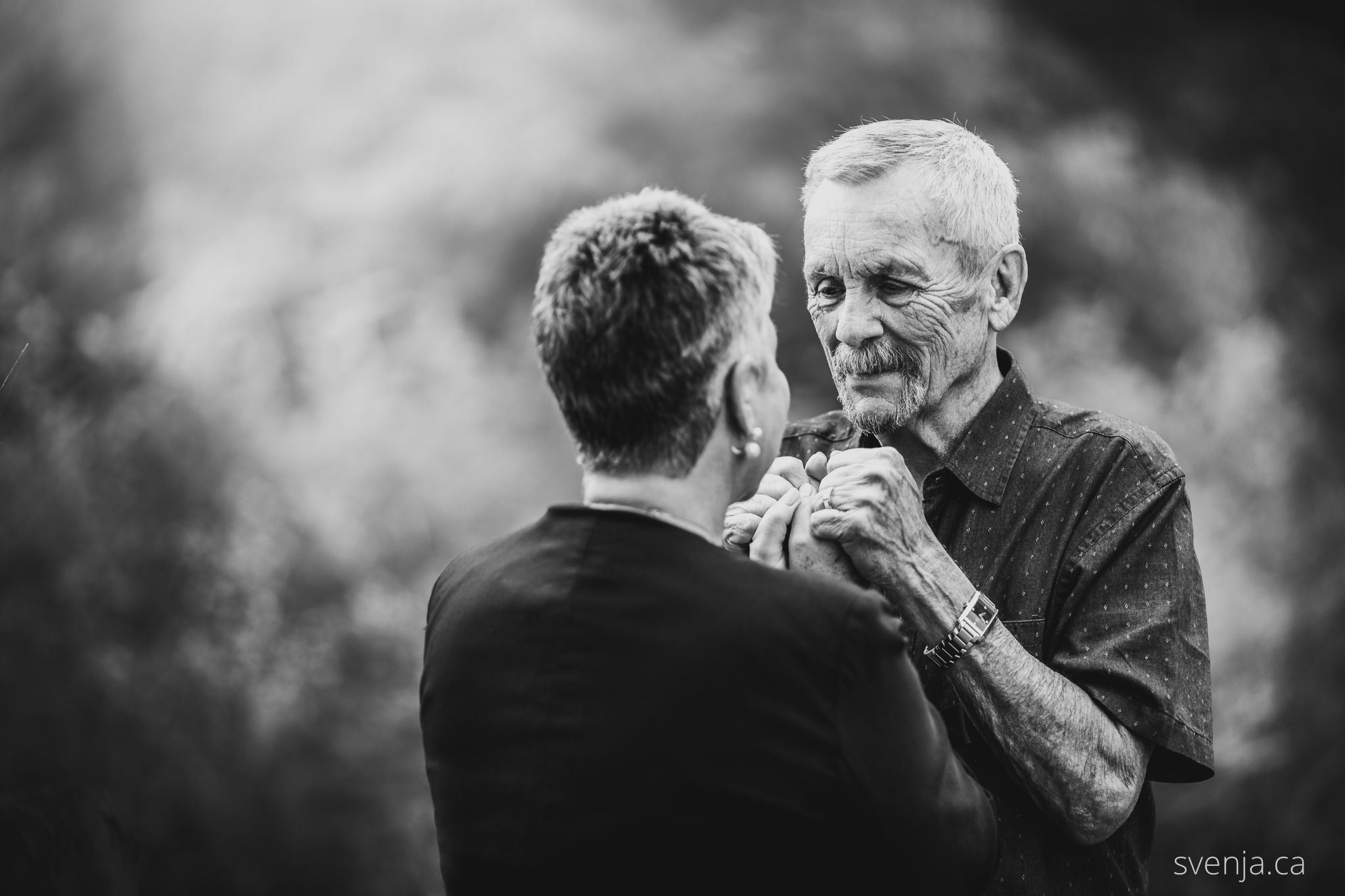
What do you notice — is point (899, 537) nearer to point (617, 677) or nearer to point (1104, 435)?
point (1104, 435)

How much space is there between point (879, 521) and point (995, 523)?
329mm

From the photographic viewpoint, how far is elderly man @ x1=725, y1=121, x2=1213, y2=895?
1795mm

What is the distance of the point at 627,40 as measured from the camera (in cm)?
476

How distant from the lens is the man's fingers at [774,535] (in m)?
1.91

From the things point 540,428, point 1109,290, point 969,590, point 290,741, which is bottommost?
point 969,590

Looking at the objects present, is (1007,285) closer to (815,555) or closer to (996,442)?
(996,442)

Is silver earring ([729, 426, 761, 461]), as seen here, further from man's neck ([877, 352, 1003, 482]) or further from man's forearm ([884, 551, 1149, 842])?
man's neck ([877, 352, 1003, 482])

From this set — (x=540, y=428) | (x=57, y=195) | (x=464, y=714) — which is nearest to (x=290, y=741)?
(x=540, y=428)

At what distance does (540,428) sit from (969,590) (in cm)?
313

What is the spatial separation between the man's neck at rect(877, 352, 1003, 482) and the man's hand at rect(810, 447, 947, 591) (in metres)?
0.30

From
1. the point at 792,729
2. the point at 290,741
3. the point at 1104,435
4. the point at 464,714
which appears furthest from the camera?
the point at 290,741

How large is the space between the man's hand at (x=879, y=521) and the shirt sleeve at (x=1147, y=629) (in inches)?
11.0

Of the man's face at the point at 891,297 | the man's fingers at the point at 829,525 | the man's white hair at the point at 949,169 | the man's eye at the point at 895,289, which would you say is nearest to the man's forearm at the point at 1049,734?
the man's fingers at the point at 829,525

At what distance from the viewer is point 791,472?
205cm
